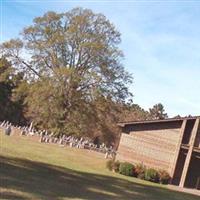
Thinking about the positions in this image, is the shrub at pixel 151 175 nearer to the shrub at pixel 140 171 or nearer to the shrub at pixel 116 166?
the shrub at pixel 140 171

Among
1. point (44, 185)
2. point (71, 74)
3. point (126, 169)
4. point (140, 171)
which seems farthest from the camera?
point (71, 74)

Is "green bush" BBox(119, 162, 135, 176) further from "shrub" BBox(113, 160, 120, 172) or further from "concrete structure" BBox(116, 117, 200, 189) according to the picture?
"concrete structure" BBox(116, 117, 200, 189)

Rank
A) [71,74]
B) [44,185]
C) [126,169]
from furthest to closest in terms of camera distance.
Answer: [71,74] → [126,169] → [44,185]

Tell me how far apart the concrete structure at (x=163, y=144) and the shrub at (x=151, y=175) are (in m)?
2.00

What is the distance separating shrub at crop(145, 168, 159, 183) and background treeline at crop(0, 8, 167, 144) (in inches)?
908

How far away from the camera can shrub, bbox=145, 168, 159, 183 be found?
134ft

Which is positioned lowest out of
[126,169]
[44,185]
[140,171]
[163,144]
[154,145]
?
[44,185]

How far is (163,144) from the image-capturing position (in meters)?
44.1

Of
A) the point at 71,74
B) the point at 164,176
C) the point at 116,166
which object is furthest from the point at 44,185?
the point at 71,74

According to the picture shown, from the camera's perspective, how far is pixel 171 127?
43.8 m

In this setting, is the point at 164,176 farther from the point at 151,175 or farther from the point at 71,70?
the point at 71,70

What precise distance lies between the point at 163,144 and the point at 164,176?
3.11 m

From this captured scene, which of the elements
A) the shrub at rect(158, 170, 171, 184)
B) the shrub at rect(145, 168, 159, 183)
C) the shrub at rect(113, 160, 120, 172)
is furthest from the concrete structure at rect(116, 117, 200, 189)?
the shrub at rect(113, 160, 120, 172)

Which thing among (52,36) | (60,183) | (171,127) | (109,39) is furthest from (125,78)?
(60,183)
